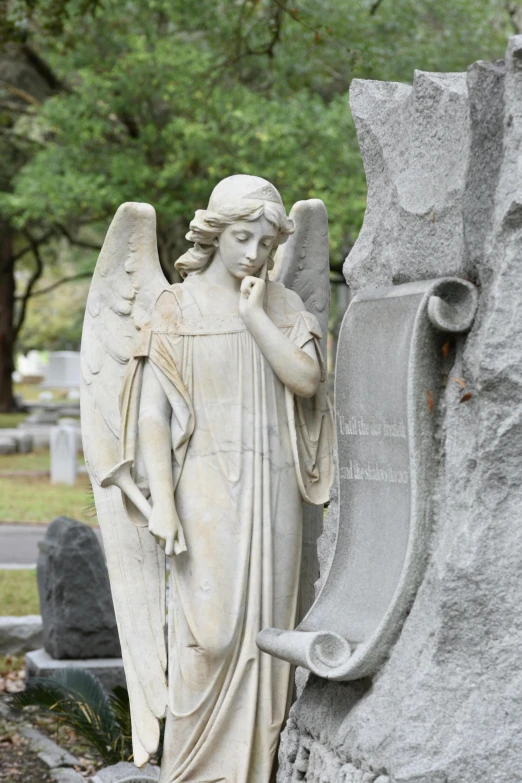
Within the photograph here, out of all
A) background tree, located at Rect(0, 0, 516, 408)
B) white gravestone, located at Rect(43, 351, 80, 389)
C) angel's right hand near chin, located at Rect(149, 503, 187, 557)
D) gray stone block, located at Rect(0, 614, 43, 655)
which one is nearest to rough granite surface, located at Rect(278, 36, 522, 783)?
angel's right hand near chin, located at Rect(149, 503, 187, 557)

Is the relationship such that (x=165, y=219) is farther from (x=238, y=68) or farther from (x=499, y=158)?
(x=499, y=158)

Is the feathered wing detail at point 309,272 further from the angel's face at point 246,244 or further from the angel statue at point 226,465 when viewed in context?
the angel's face at point 246,244

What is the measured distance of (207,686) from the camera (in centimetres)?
416

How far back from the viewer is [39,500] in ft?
52.2

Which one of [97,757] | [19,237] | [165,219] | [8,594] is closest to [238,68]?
[165,219]

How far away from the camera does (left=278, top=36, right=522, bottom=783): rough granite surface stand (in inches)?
133

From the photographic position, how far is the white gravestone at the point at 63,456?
1802 centimetres

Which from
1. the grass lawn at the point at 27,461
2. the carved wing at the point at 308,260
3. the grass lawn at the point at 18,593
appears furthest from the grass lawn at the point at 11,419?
the carved wing at the point at 308,260

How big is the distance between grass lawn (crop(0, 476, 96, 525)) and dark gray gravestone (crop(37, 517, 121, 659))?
5.94m

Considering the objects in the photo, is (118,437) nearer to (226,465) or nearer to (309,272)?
(226,465)

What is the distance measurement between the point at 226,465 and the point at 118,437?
586mm

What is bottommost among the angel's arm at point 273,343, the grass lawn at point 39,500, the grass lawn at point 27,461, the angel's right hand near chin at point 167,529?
the grass lawn at point 39,500

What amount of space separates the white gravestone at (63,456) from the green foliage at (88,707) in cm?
1182

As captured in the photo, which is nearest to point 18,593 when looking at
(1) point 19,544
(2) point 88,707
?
(1) point 19,544
